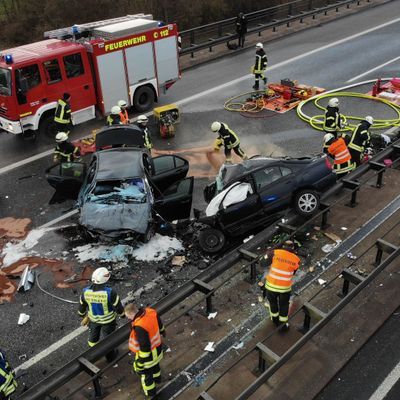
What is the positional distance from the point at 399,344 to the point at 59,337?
4.94 metres

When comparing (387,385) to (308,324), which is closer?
(387,385)

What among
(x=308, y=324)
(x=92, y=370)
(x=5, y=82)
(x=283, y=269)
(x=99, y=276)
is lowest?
(x=308, y=324)

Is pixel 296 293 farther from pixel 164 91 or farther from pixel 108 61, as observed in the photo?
pixel 164 91

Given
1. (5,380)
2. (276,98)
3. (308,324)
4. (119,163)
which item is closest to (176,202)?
(119,163)

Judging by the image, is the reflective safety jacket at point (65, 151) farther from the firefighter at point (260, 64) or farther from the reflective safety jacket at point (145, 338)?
the firefighter at point (260, 64)

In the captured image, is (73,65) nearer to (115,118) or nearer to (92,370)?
(115,118)

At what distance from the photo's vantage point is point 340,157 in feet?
31.8

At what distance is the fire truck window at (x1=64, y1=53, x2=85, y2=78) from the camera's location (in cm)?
1296

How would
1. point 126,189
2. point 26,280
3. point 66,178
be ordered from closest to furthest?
point 26,280, point 126,189, point 66,178

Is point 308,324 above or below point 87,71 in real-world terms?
below

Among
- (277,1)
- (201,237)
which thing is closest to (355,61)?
(201,237)

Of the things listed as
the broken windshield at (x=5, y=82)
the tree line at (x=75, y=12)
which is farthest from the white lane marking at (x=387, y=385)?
the tree line at (x=75, y=12)

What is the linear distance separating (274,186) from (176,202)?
74.0 inches

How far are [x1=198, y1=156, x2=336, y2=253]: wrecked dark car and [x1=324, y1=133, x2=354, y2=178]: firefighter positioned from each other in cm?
104
